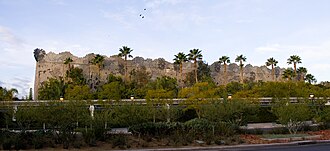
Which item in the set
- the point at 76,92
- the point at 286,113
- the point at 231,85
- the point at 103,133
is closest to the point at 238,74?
the point at 231,85

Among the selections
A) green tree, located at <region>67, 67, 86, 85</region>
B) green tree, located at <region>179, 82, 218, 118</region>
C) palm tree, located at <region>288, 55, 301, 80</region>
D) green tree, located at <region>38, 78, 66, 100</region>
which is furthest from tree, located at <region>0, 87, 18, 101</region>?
palm tree, located at <region>288, 55, 301, 80</region>

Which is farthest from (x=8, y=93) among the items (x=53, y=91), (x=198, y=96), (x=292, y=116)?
(x=292, y=116)

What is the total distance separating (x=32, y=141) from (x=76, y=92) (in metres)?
41.7

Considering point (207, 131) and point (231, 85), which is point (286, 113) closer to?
point (207, 131)

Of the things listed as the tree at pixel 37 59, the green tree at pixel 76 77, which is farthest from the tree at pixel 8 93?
the tree at pixel 37 59

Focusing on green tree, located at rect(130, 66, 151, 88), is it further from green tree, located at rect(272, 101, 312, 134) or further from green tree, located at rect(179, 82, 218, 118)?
green tree, located at rect(272, 101, 312, 134)

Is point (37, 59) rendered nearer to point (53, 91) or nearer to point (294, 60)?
point (53, 91)

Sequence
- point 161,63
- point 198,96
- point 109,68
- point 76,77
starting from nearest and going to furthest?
point 198,96 < point 76,77 < point 109,68 < point 161,63

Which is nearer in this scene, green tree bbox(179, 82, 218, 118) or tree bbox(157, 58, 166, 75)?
green tree bbox(179, 82, 218, 118)

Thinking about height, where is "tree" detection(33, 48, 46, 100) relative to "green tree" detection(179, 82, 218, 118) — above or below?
above

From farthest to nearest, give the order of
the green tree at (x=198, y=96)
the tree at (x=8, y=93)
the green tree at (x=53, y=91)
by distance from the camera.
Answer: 1. the green tree at (x=53, y=91)
2. the tree at (x=8, y=93)
3. the green tree at (x=198, y=96)

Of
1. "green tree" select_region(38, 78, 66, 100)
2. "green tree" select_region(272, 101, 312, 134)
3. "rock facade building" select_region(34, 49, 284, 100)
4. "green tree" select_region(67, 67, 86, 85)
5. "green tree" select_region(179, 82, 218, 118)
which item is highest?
"rock facade building" select_region(34, 49, 284, 100)

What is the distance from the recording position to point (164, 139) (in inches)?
728

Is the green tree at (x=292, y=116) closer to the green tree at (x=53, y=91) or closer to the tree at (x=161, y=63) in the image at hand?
the green tree at (x=53, y=91)
